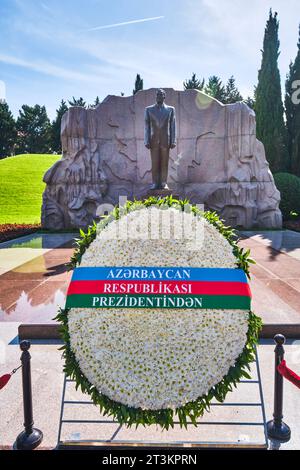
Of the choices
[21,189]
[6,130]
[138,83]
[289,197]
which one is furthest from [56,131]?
[289,197]

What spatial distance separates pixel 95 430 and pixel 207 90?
44.0m

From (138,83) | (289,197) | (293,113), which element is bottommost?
(289,197)

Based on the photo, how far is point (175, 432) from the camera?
2346 mm

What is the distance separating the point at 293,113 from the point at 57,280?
68.8 ft

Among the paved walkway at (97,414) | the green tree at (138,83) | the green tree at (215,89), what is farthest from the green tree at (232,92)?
the paved walkway at (97,414)

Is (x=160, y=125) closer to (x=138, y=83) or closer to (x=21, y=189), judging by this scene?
(x=21, y=189)

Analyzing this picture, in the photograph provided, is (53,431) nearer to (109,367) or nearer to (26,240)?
(109,367)

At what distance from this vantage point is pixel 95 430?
2346 millimetres

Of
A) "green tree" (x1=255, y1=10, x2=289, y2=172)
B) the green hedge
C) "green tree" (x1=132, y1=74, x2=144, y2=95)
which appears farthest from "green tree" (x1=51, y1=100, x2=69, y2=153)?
the green hedge

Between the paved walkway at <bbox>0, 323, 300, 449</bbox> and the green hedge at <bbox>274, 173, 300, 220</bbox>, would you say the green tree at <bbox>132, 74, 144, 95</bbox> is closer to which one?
the green hedge at <bbox>274, 173, 300, 220</bbox>

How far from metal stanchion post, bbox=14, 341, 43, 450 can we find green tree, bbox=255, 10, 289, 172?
68.9 ft

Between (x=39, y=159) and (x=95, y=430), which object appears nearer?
(x=95, y=430)
